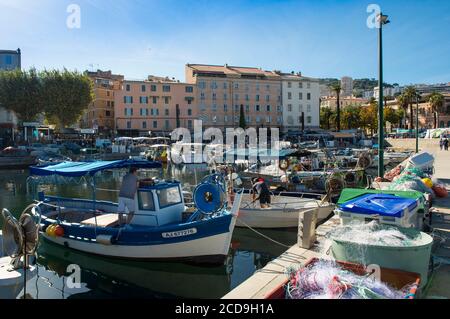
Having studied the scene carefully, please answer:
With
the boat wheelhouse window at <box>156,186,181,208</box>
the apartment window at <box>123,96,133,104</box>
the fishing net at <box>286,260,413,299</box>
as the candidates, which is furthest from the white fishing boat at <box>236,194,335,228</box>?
the apartment window at <box>123,96,133,104</box>

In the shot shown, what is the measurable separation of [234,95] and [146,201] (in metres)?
66.4

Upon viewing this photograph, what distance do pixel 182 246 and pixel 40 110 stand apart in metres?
50.9

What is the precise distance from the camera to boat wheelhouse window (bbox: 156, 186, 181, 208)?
41.3ft

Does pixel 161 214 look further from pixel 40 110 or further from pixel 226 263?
pixel 40 110

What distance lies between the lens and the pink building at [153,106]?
234 ft

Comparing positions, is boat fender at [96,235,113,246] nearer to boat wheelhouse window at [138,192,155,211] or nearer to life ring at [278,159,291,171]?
boat wheelhouse window at [138,192,155,211]

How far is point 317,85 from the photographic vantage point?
84000 millimetres

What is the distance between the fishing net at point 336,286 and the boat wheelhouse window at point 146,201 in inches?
266

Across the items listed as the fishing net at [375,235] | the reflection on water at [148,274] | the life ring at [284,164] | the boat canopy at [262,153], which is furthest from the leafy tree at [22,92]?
the fishing net at [375,235]

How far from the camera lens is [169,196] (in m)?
12.9

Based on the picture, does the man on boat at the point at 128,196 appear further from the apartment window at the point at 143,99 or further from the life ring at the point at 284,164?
the apartment window at the point at 143,99

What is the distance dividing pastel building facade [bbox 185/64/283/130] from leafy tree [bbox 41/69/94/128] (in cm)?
2386

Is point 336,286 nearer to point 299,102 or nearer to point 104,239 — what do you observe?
point 104,239
